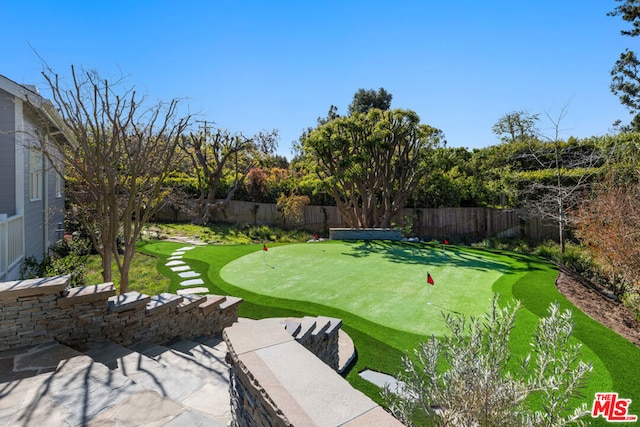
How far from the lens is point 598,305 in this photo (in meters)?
6.91

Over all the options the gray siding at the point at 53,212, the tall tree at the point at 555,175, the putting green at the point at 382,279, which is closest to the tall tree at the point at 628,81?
the tall tree at the point at 555,175

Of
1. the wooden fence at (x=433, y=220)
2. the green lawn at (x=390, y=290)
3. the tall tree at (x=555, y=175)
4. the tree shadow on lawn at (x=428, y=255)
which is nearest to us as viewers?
the green lawn at (x=390, y=290)

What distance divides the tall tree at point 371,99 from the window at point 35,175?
2644 cm

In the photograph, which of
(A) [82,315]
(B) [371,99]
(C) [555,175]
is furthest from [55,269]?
(B) [371,99]

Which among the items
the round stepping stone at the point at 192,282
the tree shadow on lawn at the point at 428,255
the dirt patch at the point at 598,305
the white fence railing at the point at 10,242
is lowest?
the dirt patch at the point at 598,305

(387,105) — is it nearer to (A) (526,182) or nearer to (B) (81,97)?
(A) (526,182)

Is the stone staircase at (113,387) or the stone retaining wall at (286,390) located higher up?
the stone retaining wall at (286,390)

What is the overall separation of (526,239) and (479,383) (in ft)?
50.4

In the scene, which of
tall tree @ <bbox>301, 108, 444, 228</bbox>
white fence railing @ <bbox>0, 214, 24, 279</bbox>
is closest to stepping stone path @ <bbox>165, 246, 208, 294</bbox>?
white fence railing @ <bbox>0, 214, 24, 279</bbox>

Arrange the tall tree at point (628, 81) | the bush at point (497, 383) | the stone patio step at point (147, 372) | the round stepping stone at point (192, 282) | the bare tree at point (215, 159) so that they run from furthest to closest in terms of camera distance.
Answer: the bare tree at point (215, 159), the tall tree at point (628, 81), the round stepping stone at point (192, 282), the stone patio step at point (147, 372), the bush at point (497, 383)

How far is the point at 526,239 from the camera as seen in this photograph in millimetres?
14930

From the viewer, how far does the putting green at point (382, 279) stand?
6035 mm

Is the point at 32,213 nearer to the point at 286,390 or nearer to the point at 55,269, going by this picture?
the point at 55,269

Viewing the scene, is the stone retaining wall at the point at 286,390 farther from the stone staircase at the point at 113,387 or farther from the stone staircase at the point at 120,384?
the stone staircase at the point at 113,387
